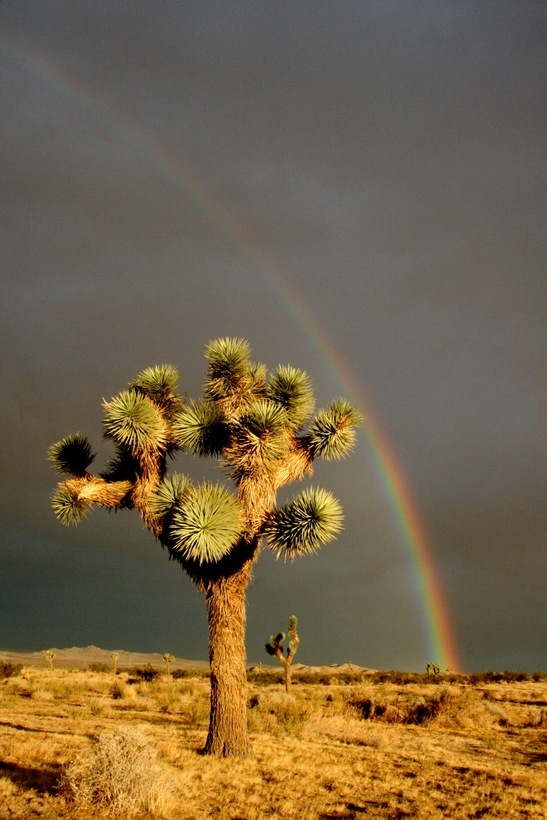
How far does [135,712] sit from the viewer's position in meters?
22.2

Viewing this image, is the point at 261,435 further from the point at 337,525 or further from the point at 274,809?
the point at 274,809

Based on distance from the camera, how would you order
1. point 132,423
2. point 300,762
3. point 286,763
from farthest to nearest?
1. point 132,423
2. point 300,762
3. point 286,763

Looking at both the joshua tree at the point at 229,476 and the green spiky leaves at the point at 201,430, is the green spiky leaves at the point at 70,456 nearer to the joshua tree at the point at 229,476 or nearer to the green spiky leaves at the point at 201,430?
the joshua tree at the point at 229,476

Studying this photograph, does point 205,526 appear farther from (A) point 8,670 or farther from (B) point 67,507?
(A) point 8,670

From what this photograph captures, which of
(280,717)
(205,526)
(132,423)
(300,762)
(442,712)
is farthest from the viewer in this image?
(442,712)

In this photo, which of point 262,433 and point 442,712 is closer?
point 262,433

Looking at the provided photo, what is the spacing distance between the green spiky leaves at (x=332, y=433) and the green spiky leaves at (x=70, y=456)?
5.89 m

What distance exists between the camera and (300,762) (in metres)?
12.9

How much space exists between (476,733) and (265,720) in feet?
20.1

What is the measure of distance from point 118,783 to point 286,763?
16.1ft

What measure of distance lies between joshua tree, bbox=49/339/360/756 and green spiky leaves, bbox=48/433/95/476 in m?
0.03

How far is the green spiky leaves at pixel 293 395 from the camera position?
1630cm

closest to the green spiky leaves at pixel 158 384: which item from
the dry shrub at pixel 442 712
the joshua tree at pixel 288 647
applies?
the dry shrub at pixel 442 712

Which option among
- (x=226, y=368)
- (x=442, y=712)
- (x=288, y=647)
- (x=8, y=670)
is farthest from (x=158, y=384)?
(x=8, y=670)
